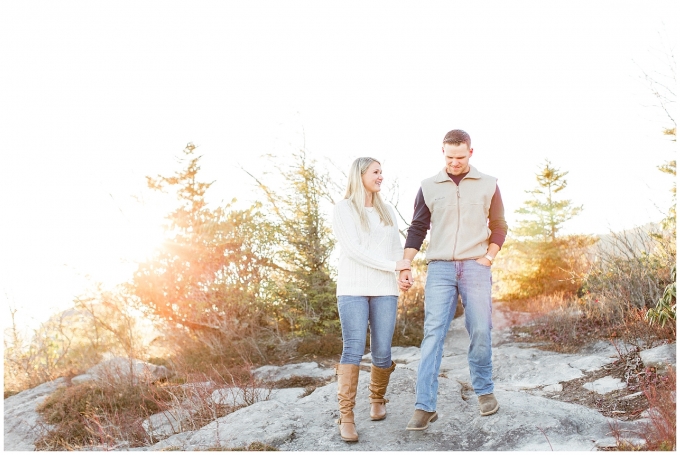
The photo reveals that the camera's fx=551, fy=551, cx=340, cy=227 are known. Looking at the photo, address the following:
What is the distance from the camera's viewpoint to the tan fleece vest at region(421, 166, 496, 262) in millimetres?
4168

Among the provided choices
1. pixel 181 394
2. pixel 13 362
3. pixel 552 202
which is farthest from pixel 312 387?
pixel 552 202

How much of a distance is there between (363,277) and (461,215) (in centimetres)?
89

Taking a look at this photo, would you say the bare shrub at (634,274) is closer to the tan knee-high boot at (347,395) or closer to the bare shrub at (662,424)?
the bare shrub at (662,424)

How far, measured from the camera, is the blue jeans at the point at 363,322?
13.2ft

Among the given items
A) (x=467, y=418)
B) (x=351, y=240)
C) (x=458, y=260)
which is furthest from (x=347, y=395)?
(x=458, y=260)

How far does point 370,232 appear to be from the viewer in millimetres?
4242

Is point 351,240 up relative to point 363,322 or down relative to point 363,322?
up

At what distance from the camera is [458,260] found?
4.18 m

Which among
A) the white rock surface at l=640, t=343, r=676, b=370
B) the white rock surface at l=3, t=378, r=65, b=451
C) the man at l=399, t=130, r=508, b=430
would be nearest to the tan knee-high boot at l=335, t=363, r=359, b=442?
the man at l=399, t=130, r=508, b=430

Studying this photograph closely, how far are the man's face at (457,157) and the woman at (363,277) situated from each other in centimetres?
54

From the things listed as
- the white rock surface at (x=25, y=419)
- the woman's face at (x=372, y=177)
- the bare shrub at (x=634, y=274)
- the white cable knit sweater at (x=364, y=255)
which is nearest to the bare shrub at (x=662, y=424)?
the white cable knit sweater at (x=364, y=255)

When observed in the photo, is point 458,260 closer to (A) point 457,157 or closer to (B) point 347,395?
(A) point 457,157

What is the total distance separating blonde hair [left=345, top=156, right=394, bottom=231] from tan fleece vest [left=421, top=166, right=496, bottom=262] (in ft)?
1.29

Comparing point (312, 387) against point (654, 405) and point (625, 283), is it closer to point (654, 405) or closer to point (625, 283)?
point (654, 405)
